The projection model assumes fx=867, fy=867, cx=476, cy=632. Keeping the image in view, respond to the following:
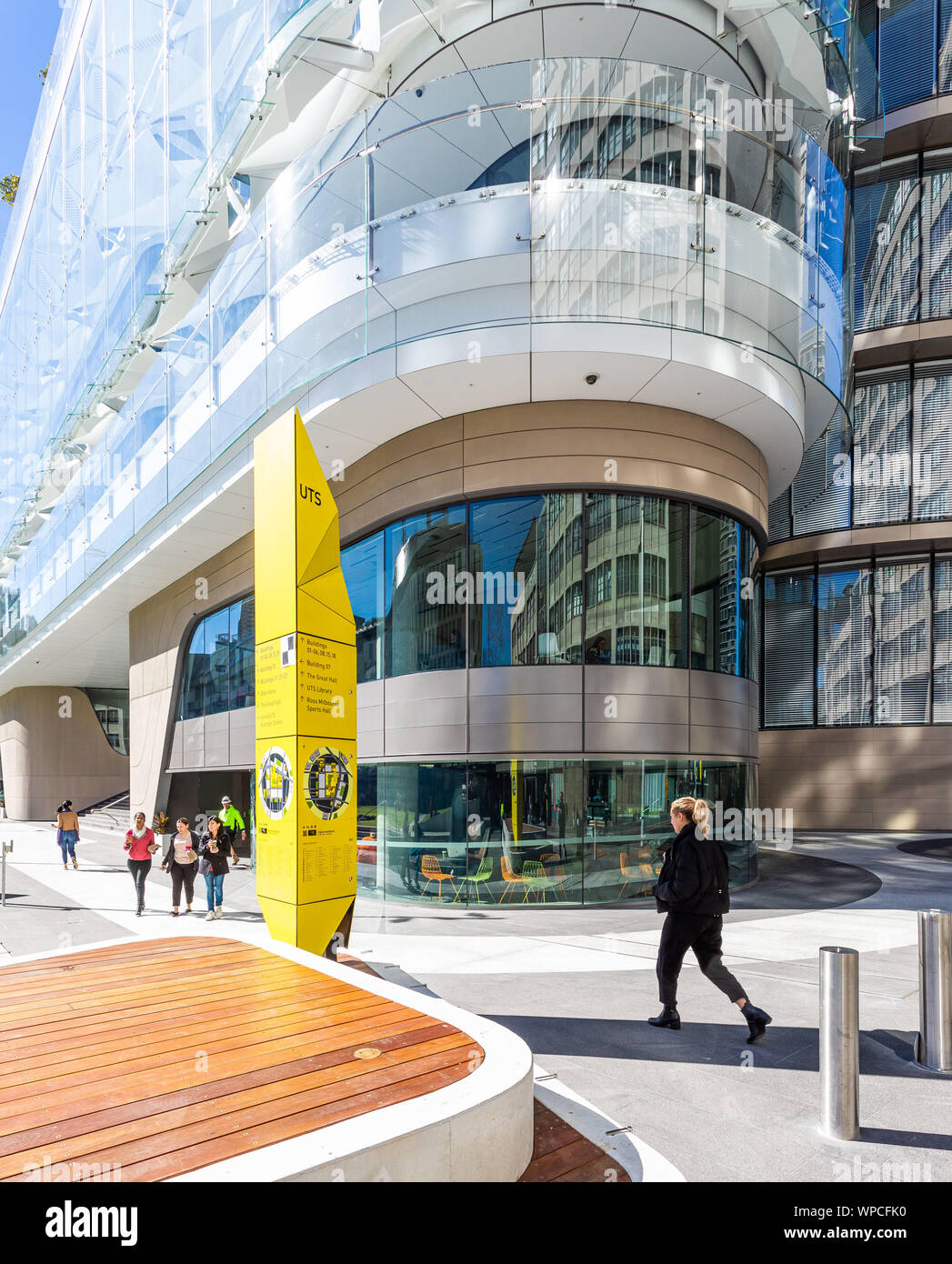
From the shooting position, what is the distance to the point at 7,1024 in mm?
5273

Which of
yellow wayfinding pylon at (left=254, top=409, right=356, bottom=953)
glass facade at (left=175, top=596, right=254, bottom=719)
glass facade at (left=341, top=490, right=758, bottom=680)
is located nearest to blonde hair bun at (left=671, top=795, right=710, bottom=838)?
yellow wayfinding pylon at (left=254, top=409, right=356, bottom=953)

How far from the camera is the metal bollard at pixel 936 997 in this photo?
6070mm

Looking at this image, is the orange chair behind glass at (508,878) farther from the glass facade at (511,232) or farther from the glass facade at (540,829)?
the glass facade at (511,232)

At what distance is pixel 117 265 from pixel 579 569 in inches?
833

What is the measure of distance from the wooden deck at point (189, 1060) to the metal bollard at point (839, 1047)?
205 cm

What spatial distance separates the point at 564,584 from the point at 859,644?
15760 mm

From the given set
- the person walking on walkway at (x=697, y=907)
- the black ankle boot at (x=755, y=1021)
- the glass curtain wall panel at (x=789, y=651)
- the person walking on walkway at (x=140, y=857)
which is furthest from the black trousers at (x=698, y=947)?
the glass curtain wall panel at (x=789, y=651)

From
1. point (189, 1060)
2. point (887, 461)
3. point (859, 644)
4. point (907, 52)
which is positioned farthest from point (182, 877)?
point (907, 52)

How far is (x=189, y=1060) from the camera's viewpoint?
15.0ft

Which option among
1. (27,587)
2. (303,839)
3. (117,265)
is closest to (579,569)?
(303,839)

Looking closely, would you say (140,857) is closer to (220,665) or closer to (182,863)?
(182,863)

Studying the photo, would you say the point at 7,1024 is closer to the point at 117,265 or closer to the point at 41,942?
the point at 41,942

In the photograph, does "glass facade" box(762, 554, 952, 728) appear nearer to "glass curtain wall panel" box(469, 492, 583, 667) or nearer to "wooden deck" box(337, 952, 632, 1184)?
"glass curtain wall panel" box(469, 492, 583, 667)

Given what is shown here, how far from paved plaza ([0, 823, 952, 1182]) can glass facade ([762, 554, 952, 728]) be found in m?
9.07
